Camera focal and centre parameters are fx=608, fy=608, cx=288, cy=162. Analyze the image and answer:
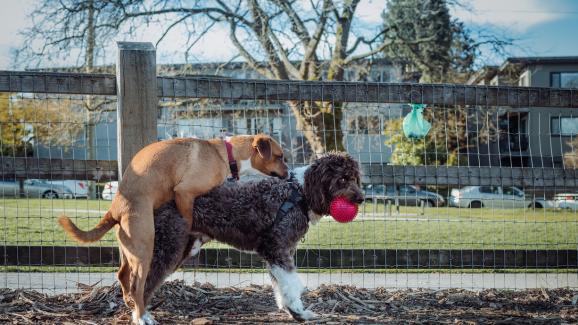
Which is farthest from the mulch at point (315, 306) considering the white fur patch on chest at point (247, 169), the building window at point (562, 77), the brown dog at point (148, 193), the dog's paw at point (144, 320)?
the building window at point (562, 77)

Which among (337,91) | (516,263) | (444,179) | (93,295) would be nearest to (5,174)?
(93,295)

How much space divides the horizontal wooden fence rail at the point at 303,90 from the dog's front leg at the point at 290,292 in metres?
1.92

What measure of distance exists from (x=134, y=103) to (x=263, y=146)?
1.21m

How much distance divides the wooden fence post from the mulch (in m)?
1.19

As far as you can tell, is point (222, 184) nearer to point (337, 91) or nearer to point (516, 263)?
point (337, 91)

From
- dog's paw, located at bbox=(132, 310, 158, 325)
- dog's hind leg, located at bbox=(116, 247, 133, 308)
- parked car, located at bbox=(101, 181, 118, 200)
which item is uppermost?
parked car, located at bbox=(101, 181, 118, 200)

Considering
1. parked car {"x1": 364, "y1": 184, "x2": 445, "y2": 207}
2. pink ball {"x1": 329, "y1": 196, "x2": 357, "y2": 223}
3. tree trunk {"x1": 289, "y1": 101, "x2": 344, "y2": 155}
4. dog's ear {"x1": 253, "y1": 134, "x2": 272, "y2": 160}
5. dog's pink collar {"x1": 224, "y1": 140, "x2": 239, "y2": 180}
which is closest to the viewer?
pink ball {"x1": 329, "y1": 196, "x2": 357, "y2": 223}

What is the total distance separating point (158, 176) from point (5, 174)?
5.77 feet

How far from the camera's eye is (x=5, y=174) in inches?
215

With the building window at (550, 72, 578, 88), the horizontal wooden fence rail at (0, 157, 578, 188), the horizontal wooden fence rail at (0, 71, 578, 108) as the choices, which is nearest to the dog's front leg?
the horizontal wooden fence rail at (0, 157, 578, 188)

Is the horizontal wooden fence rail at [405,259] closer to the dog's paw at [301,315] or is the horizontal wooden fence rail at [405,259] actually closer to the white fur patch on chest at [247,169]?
the white fur patch on chest at [247,169]

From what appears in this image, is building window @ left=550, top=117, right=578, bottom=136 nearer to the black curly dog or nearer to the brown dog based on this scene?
the black curly dog

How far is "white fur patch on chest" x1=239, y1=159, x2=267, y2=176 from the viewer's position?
5.31 metres

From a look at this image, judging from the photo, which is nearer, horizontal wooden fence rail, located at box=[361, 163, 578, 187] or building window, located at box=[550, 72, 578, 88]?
horizontal wooden fence rail, located at box=[361, 163, 578, 187]
